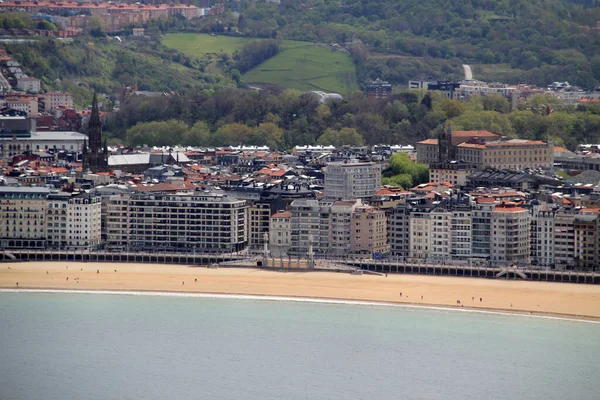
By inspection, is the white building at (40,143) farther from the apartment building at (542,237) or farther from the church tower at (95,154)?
the apartment building at (542,237)

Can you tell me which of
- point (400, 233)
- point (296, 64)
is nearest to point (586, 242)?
point (400, 233)

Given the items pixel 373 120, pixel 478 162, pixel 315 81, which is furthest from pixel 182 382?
pixel 315 81

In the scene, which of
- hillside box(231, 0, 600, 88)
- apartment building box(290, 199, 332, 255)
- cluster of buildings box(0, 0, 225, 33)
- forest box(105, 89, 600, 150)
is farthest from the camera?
cluster of buildings box(0, 0, 225, 33)

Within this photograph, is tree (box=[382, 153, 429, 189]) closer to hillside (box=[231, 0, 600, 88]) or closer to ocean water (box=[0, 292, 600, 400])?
ocean water (box=[0, 292, 600, 400])

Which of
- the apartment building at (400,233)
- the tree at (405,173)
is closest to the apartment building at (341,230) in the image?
the apartment building at (400,233)

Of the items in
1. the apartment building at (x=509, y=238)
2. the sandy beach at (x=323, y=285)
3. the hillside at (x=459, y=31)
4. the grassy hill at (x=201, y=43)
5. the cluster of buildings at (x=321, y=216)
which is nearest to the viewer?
the sandy beach at (x=323, y=285)

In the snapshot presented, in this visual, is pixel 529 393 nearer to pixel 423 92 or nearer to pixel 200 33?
pixel 423 92

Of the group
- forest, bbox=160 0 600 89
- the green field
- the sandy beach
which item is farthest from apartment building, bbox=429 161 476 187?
forest, bbox=160 0 600 89
